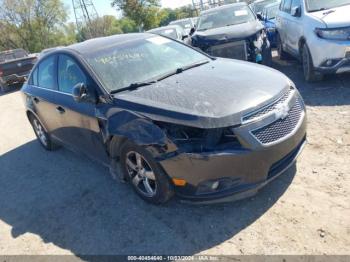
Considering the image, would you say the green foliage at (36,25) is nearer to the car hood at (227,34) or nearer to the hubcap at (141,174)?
the car hood at (227,34)

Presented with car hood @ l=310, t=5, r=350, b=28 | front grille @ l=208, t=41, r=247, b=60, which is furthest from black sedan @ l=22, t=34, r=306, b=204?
front grille @ l=208, t=41, r=247, b=60

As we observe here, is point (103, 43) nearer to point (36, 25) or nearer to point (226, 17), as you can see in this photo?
point (226, 17)

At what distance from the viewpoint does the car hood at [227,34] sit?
7516mm

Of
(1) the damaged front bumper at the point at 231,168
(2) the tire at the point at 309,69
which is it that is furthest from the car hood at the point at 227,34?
(1) the damaged front bumper at the point at 231,168

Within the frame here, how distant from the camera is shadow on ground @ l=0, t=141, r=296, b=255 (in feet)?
10.7

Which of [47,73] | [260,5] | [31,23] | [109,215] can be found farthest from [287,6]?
[31,23]

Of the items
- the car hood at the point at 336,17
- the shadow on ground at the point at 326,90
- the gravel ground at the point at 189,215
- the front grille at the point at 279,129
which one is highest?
the car hood at the point at 336,17

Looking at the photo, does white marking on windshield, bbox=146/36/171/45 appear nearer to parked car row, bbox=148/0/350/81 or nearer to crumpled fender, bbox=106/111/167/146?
crumpled fender, bbox=106/111/167/146

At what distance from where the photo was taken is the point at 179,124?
3141 mm

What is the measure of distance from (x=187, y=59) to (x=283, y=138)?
1890mm

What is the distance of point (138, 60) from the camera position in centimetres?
429

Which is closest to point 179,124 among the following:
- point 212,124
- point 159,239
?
point 212,124

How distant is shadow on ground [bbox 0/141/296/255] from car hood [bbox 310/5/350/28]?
3.21 meters

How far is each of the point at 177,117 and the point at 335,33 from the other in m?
4.04
